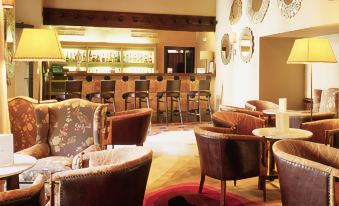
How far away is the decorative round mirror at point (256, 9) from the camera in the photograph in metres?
8.01

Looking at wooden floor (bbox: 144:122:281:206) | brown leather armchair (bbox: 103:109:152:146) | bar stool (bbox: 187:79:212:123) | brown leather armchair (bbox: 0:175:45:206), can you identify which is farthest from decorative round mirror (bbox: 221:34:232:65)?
brown leather armchair (bbox: 0:175:45:206)

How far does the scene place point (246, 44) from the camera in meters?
8.90

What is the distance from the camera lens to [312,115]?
476 cm

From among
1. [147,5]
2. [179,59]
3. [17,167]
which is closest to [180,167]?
[17,167]

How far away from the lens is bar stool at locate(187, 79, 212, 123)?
374 inches

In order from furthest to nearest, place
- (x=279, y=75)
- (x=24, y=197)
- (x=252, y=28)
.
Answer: (x=252, y=28) → (x=279, y=75) → (x=24, y=197)

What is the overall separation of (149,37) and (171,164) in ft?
26.8

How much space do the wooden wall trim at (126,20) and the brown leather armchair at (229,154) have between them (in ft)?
22.9

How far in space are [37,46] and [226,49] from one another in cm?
691

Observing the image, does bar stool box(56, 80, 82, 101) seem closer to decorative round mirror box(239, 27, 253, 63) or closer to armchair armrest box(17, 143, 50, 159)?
decorative round mirror box(239, 27, 253, 63)

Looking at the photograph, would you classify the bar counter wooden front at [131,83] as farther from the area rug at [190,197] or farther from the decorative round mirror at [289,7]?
the area rug at [190,197]

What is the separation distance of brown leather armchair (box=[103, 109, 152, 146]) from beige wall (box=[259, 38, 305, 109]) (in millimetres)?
3868

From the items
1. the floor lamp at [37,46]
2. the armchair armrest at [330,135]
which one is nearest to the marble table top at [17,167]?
the floor lamp at [37,46]

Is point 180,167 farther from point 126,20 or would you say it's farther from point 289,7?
point 126,20
